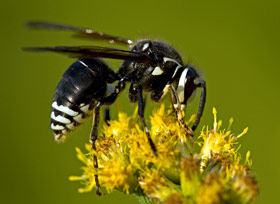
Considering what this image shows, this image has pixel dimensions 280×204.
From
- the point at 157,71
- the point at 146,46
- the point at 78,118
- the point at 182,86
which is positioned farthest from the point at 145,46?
the point at 78,118

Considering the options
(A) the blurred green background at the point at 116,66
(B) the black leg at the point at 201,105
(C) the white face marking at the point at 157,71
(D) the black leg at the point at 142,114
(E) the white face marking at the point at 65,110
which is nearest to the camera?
(D) the black leg at the point at 142,114

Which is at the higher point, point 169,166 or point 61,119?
point 61,119

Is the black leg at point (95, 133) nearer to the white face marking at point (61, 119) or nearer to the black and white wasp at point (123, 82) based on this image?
the black and white wasp at point (123, 82)

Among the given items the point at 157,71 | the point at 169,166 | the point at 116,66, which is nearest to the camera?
the point at 169,166

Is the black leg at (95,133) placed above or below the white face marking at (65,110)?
below

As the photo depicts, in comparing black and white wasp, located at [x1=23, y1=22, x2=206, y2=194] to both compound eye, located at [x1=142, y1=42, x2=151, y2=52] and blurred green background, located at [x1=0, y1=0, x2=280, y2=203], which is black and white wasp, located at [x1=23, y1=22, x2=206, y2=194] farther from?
blurred green background, located at [x1=0, y1=0, x2=280, y2=203]

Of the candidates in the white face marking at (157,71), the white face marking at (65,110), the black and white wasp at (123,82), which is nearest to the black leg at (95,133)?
the black and white wasp at (123,82)

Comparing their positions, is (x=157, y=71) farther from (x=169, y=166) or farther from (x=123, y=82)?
(x=169, y=166)
